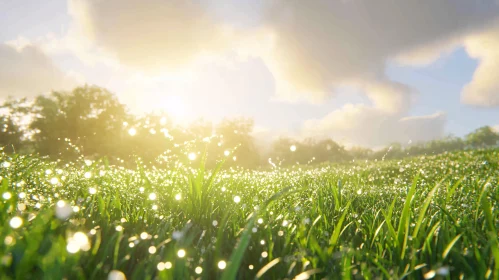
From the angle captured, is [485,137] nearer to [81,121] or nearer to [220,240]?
[81,121]


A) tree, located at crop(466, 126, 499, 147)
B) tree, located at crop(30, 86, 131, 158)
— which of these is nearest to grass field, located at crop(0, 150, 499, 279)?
tree, located at crop(30, 86, 131, 158)

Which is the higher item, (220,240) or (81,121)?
(81,121)

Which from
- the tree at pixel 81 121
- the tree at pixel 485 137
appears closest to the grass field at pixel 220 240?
the tree at pixel 81 121

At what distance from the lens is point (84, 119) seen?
3556 cm

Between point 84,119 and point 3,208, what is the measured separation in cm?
3752

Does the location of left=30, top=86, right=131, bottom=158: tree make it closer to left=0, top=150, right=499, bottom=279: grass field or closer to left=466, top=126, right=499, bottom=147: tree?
left=0, top=150, right=499, bottom=279: grass field

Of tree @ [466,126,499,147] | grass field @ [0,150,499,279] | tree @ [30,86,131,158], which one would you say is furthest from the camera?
tree @ [466,126,499,147]

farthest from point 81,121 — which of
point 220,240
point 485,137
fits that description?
point 485,137

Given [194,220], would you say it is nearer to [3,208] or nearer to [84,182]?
[3,208]

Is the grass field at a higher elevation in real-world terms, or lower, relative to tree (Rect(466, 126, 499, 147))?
lower

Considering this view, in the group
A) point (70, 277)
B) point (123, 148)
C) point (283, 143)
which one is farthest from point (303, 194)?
point (283, 143)

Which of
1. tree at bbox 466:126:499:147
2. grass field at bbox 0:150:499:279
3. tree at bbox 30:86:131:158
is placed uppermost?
tree at bbox 30:86:131:158

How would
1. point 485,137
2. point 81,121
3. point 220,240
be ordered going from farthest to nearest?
point 485,137, point 81,121, point 220,240

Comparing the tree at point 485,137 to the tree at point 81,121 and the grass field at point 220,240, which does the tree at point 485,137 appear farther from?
the grass field at point 220,240
